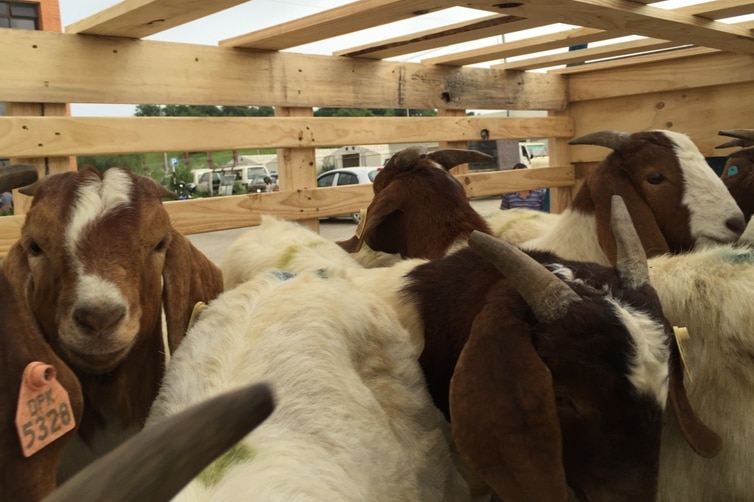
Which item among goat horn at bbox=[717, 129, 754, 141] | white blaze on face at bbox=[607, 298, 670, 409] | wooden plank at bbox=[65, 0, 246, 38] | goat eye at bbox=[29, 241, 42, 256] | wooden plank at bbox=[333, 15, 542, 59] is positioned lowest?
white blaze on face at bbox=[607, 298, 670, 409]

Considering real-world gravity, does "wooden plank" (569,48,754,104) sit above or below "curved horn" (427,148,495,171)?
above

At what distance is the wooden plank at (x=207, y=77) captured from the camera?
12.2 ft

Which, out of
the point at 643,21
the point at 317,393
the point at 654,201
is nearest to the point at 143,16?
the point at 317,393

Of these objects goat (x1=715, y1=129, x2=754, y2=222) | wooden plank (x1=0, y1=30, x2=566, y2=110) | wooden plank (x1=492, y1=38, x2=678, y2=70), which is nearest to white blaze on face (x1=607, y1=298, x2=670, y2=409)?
goat (x1=715, y1=129, x2=754, y2=222)

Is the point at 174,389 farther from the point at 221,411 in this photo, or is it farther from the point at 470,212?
the point at 470,212

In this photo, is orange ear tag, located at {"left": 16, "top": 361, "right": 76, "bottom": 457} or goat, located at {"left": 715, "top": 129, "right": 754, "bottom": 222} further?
goat, located at {"left": 715, "top": 129, "right": 754, "bottom": 222}

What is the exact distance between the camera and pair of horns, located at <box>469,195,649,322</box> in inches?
82.7

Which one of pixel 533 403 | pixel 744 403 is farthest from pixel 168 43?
pixel 744 403

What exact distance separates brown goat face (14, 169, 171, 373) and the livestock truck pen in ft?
3.67

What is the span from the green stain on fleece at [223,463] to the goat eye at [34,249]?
1.43m

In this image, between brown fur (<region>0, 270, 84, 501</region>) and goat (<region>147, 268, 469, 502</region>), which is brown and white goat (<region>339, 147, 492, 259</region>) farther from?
brown fur (<region>0, 270, 84, 501</region>)

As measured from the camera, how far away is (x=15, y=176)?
8.25ft

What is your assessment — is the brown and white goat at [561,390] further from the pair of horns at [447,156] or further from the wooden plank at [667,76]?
the wooden plank at [667,76]

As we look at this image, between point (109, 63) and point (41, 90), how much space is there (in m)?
0.43
